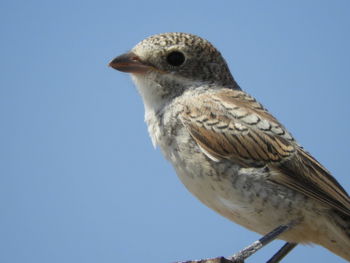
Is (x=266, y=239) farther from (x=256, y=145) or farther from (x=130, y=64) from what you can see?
(x=130, y=64)

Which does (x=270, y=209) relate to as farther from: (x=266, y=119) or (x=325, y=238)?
(x=266, y=119)

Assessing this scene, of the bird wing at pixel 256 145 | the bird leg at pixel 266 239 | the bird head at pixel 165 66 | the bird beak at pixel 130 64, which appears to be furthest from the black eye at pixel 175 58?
the bird leg at pixel 266 239

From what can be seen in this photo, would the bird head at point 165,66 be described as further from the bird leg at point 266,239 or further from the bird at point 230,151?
the bird leg at point 266,239

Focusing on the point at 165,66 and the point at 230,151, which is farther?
the point at 165,66

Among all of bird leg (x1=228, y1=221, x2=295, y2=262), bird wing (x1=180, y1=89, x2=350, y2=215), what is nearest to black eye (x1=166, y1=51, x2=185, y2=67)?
bird wing (x1=180, y1=89, x2=350, y2=215)

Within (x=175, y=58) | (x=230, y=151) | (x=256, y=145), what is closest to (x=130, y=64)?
(x=175, y=58)
